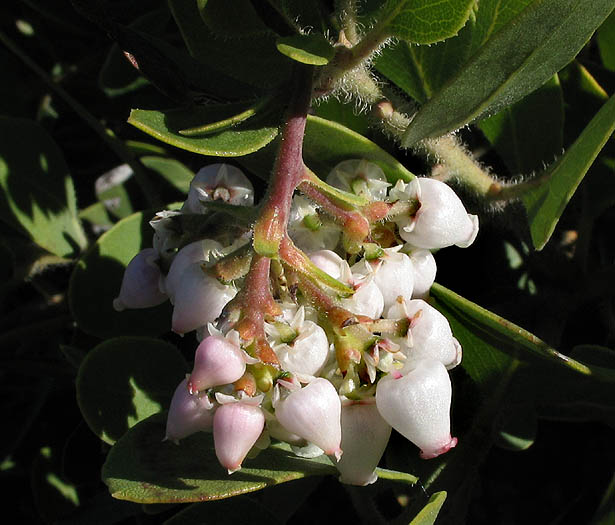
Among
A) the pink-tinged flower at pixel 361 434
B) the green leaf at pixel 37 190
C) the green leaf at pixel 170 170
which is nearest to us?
the pink-tinged flower at pixel 361 434

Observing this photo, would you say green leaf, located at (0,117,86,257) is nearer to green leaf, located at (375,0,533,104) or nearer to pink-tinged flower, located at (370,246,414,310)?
green leaf, located at (375,0,533,104)

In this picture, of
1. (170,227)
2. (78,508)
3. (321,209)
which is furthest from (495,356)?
(78,508)

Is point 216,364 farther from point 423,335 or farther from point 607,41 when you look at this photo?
point 607,41

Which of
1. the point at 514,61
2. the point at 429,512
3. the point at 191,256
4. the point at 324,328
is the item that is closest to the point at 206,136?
the point at 191,256

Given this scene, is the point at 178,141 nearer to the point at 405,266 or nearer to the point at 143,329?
the point at 405,266

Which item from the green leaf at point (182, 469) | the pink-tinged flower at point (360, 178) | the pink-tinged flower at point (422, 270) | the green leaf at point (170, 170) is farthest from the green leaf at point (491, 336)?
the green leaf at point (170, 170)

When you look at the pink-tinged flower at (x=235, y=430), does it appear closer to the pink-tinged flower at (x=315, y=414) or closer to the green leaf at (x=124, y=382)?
the pink-tinged flower at (x=315, y=414)
